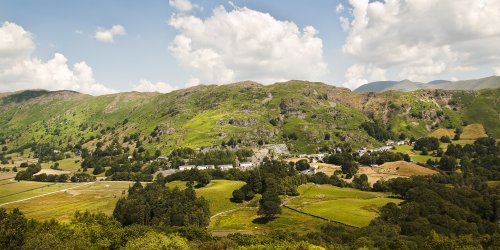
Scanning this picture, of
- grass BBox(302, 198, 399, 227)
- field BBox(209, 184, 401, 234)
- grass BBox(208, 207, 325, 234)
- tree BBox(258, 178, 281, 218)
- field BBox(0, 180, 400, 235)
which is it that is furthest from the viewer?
tree BBox(258, 178, 281, 218)

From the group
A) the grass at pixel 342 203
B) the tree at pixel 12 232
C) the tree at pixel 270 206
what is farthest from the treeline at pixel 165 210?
the tree at pixel 12 232

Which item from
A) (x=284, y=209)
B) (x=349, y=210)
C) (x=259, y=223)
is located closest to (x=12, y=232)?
(x=259, y=223)

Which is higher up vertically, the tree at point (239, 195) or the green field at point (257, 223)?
the tree at point (239, 195)

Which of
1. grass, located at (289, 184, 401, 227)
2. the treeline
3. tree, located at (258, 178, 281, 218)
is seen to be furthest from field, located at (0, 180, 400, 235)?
the treeline

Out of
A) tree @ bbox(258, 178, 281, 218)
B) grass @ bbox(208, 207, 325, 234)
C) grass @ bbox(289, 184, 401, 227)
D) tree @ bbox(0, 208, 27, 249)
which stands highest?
tree @ bbox(0, 208, 27, 249)

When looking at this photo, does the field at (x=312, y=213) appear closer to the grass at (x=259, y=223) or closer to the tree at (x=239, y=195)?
the grass at (x=259, y=223)

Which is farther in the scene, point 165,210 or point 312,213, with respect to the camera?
point 312,213

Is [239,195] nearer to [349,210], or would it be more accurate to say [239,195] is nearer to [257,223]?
[257,223]

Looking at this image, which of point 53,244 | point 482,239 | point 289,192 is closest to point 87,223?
point 53,244

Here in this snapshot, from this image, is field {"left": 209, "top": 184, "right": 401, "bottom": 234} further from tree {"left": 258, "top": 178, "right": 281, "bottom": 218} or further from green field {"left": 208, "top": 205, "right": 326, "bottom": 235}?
tree {"left": 258, "top": 178, "right": 281, "bottom": 218}

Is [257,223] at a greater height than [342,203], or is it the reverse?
[342,203]

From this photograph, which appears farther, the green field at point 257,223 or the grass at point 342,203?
the grass at point 342,203

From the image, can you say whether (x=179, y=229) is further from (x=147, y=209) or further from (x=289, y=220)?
(x=289, y=220)

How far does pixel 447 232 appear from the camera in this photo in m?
123
